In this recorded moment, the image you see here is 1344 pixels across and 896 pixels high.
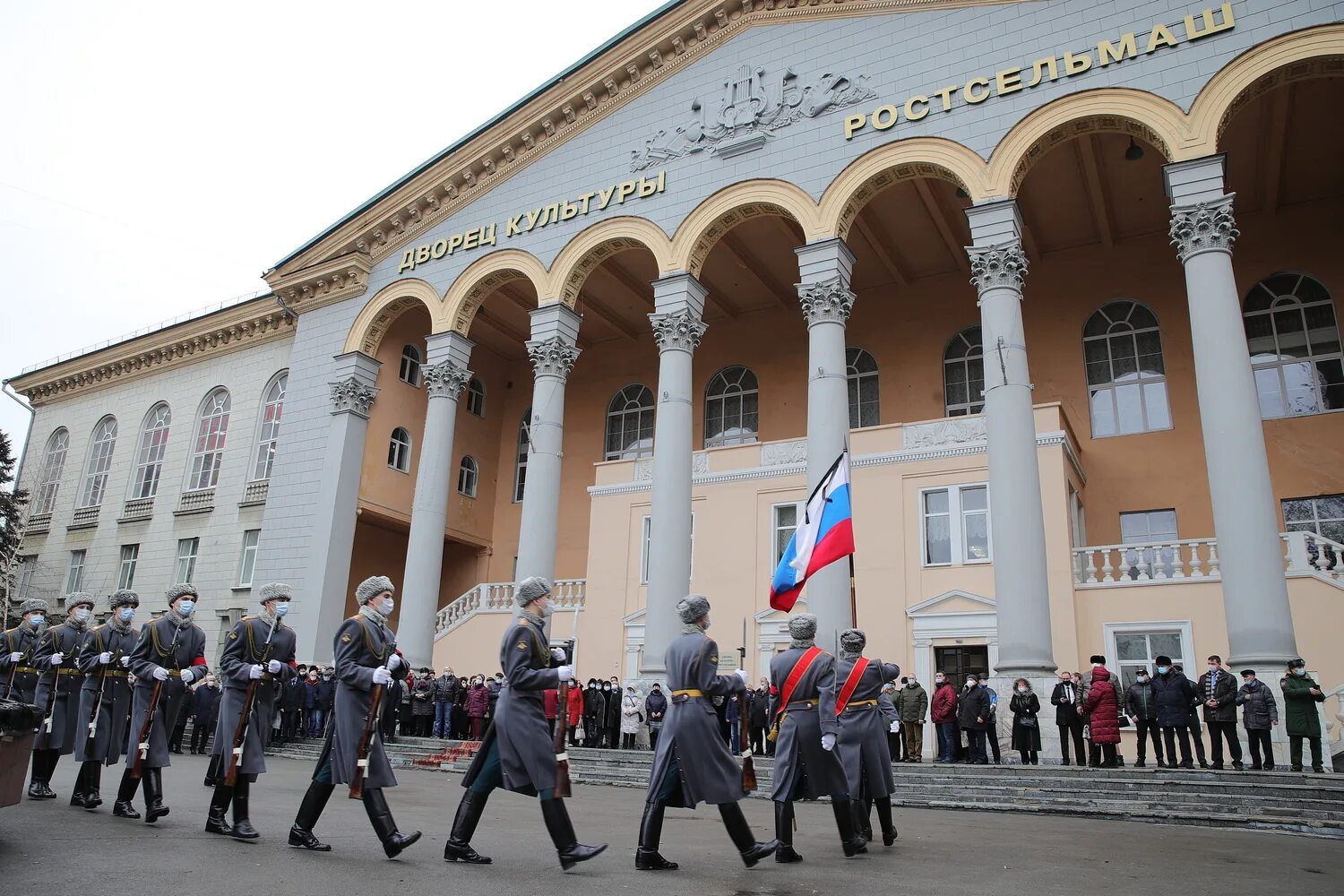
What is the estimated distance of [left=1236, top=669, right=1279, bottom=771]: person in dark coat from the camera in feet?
40.2

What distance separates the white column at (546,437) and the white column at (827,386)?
568 cm

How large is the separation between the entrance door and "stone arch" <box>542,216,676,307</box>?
33.3 feet

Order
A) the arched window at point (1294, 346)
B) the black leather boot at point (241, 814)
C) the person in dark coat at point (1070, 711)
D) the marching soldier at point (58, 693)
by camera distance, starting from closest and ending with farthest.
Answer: the black leather boot at point (241, 814) < the marching soldier at point (58, 693) < the person in dark coat at point (1070, 711) < the arched window at point (1294, 346)

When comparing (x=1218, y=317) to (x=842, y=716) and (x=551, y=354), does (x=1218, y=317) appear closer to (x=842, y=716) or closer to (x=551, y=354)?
(x=842, y=716)

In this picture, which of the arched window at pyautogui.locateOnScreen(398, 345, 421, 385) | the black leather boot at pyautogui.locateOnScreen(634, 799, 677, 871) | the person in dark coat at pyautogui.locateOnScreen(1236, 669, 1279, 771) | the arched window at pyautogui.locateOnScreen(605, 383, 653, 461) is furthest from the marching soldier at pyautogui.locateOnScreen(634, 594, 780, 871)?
the arched window at pyautogui.locateOnScreen(398, 345, 421, 385)

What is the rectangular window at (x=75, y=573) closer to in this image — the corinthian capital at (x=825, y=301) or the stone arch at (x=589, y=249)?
the stone arch at (x=589, y=249)

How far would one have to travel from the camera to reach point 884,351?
81.5 ft

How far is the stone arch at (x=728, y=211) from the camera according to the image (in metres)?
19.4

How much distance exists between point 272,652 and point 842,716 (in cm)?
424

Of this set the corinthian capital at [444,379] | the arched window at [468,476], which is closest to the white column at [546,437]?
the corinthian capital at [444,379]

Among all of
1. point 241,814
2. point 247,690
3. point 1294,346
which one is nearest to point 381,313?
point 247,690

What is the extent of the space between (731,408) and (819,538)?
713 inches

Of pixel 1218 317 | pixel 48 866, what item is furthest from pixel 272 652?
pixel 1218 317

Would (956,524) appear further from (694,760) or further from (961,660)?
(694,760)
